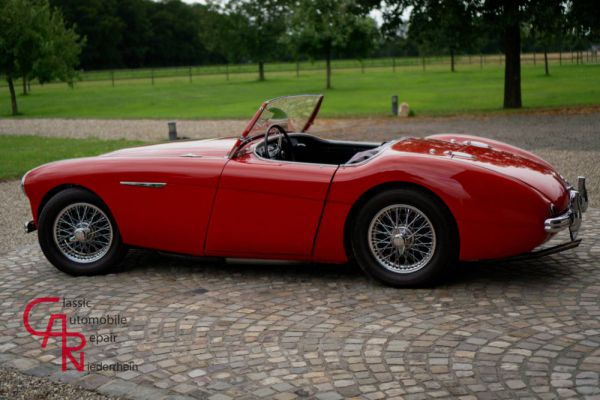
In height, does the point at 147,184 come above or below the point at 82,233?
above

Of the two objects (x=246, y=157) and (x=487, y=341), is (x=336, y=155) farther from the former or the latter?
(x=487, y=341)

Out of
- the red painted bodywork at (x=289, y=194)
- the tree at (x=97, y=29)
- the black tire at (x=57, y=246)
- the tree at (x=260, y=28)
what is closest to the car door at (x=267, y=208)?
the red painted bodywork at (x=289, y=194)

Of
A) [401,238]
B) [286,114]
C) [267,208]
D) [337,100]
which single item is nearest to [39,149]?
[286,114]

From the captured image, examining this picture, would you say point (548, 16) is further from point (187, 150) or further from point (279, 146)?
point (187, 150)

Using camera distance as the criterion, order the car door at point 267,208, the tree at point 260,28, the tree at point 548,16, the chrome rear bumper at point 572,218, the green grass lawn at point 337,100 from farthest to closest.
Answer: the tree at point 260,28
the green grass lawn at point 337,100
the tree at point 548,16
the car door at point 267,208
the chrome rear bumper at point 572,218

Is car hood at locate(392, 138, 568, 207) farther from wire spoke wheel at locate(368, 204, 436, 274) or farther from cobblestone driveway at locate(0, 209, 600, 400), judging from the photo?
cobblestone driveway at locate(0, 209, 600, 400)

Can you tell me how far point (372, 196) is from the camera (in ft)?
17.5

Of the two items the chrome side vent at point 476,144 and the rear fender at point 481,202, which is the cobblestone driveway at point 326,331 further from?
the chrome side vent at point 476,144

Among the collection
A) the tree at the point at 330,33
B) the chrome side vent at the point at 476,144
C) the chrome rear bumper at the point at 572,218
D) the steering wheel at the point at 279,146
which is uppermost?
the tree at the point at 330,33

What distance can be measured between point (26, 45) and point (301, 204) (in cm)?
2830

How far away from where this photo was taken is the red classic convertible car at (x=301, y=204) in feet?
16.7

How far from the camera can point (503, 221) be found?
5.05 m

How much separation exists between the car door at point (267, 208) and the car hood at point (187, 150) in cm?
35

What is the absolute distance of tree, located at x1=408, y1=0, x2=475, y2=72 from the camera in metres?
23.0
